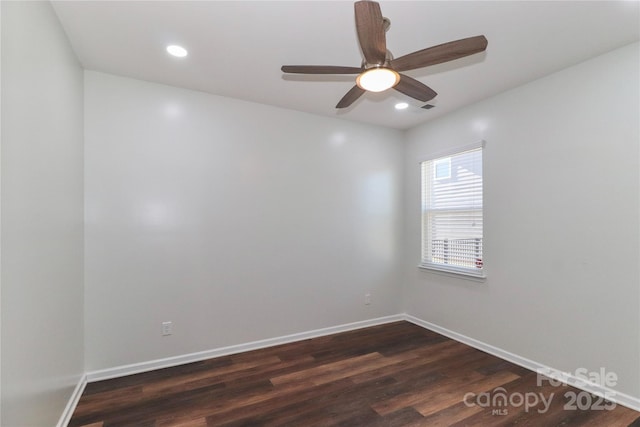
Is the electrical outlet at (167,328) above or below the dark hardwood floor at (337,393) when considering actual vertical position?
above

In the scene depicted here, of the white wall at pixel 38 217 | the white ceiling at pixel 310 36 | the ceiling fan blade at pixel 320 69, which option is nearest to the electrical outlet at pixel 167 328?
the white wall at pixel 38 217

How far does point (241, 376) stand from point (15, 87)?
8.24ft

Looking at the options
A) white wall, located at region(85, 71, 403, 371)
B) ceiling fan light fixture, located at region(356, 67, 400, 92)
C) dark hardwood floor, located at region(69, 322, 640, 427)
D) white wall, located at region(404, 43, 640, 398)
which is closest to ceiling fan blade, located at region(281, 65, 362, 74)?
ceiling fan light fixture, located at region(356, 67, 400, 92)

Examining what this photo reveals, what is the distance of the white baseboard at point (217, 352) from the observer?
2676 millimetres

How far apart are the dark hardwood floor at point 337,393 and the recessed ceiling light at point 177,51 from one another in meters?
2.68

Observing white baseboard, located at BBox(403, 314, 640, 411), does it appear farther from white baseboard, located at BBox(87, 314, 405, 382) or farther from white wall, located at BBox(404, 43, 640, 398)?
white baseboard, located at BBox(87, 314, 405, 382)

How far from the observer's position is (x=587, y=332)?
247 cm

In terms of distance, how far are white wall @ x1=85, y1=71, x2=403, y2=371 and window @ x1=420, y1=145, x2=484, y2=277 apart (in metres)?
0.54

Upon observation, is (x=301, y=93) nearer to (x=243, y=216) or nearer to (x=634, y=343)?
(x=243, y=216)

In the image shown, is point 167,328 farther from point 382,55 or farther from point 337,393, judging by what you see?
point 382,55

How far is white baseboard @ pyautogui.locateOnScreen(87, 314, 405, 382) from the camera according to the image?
268 centimetres

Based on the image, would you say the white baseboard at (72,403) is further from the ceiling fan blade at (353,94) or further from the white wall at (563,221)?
the white wall at (563,221)

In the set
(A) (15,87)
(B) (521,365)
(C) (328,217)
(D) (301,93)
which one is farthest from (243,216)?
(B) (521,365)

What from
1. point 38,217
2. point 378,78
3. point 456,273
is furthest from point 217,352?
point 378,78
